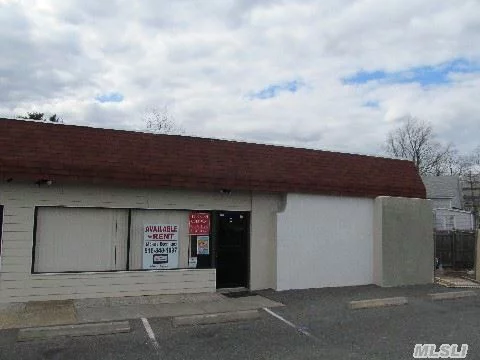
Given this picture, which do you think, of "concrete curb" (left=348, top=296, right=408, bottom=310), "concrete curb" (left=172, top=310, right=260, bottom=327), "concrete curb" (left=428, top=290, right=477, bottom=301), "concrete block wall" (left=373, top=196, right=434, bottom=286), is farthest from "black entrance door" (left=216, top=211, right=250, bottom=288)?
"concrete curb" (left=428, top=290, right=477, bottom=301)

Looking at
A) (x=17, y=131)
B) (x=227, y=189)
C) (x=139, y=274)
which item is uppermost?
(x=17, y=131)

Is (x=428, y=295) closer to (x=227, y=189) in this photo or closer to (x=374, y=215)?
(x=374, y=215)

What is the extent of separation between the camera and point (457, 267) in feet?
65.4

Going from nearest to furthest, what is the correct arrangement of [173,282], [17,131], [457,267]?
[17,131], [173,282], [457,267]

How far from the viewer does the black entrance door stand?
42.3 ft

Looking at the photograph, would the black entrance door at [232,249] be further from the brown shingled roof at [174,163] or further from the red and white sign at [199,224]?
the brown shingled roof at [174,163]

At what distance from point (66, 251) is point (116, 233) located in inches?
46.6

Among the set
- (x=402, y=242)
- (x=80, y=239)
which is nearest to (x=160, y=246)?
(x=80, y=239)

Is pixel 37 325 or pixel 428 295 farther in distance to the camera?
pixel 428 295

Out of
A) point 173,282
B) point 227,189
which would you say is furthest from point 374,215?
point 173,282

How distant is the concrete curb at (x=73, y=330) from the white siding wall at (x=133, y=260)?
260cm

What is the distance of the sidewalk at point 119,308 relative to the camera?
29.9ft

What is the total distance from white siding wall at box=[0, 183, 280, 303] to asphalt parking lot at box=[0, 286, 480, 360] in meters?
2.27

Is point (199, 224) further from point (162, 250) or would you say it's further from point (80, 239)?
point (80, 239)
